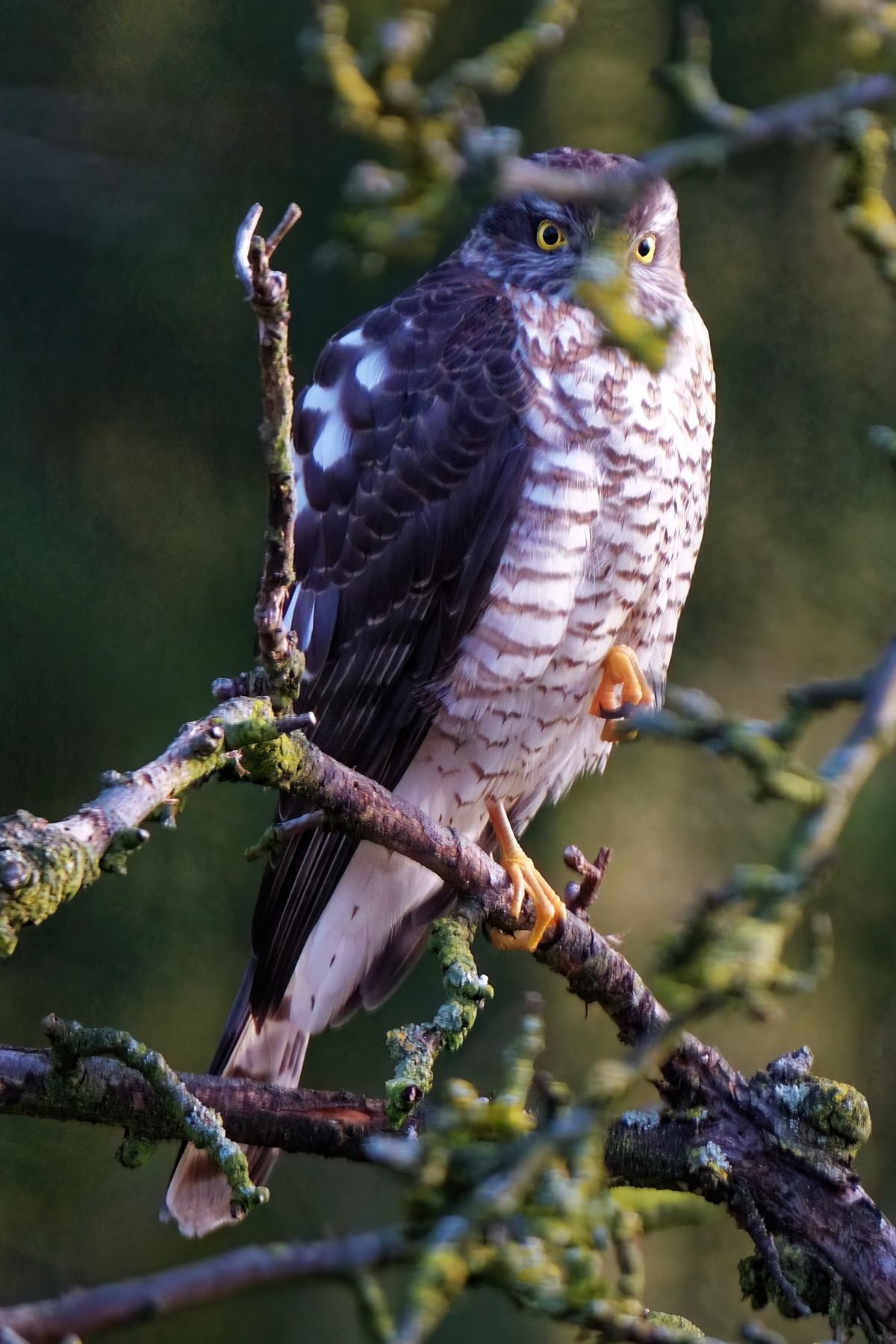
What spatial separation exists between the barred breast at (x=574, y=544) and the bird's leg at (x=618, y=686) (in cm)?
2

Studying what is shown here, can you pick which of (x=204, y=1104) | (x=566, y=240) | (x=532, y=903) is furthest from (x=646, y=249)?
(x=204, y=1104)

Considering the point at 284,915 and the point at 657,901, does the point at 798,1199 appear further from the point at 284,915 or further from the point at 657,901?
the point at 657,901

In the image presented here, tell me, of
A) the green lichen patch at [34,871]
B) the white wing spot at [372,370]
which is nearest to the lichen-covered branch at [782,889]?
the green lichen patch at [34,871]

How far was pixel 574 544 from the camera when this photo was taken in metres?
2.49

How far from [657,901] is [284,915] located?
5.39 feet

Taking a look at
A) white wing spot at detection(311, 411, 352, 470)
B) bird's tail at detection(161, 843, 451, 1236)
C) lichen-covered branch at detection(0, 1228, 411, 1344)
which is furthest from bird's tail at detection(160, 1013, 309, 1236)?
lichen-covered branch at detection(0, 1228, 411, 1344)

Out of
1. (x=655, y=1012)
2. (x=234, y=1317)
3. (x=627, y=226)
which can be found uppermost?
(x=627, y=226)

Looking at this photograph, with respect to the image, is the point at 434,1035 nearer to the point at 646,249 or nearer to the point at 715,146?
the point at 715,146

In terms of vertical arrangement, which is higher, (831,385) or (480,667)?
(831,385)

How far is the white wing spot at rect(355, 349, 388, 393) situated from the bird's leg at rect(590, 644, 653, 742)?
61cm

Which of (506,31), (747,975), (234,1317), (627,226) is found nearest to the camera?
(747,975)

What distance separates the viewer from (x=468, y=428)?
2.52 meters

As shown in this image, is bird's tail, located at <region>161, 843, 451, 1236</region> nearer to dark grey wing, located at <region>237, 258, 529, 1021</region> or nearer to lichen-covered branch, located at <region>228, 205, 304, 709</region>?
dark grey wing, located at <region>237, 258, 529, 1021</region>

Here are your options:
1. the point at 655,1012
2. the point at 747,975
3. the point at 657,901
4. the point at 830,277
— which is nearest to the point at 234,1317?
the point at 657,901
